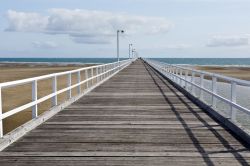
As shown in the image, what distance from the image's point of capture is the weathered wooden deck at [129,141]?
23.5 feet

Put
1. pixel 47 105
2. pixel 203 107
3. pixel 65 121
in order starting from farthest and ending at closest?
1. pixel 47 105
2. pixel 203 107
3. pixel 65 121

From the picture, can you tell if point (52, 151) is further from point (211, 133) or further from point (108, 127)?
point (211, 133)

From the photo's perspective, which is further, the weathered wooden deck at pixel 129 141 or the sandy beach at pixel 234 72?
the sandy beach at pixel 234 72

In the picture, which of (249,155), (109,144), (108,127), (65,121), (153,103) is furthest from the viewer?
(153,103)

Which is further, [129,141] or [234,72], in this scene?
[234,72]

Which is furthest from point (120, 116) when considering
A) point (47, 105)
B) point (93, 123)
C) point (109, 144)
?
point (47, 105)

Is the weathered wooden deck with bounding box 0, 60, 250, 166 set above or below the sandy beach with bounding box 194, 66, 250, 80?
above

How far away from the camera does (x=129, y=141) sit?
862 centimetres

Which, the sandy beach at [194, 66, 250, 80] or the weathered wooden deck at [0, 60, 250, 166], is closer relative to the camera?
the weathered wooden deck at [0, 60, 250, 166]

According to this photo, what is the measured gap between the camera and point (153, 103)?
15.5 m

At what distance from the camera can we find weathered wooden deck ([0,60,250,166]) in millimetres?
7164

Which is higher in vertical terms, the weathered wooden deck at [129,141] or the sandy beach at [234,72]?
the weathered wooden deck at [129,141]

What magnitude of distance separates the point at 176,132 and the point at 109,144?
1.88 metres

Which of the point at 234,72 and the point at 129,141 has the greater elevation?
the point at 129,141
